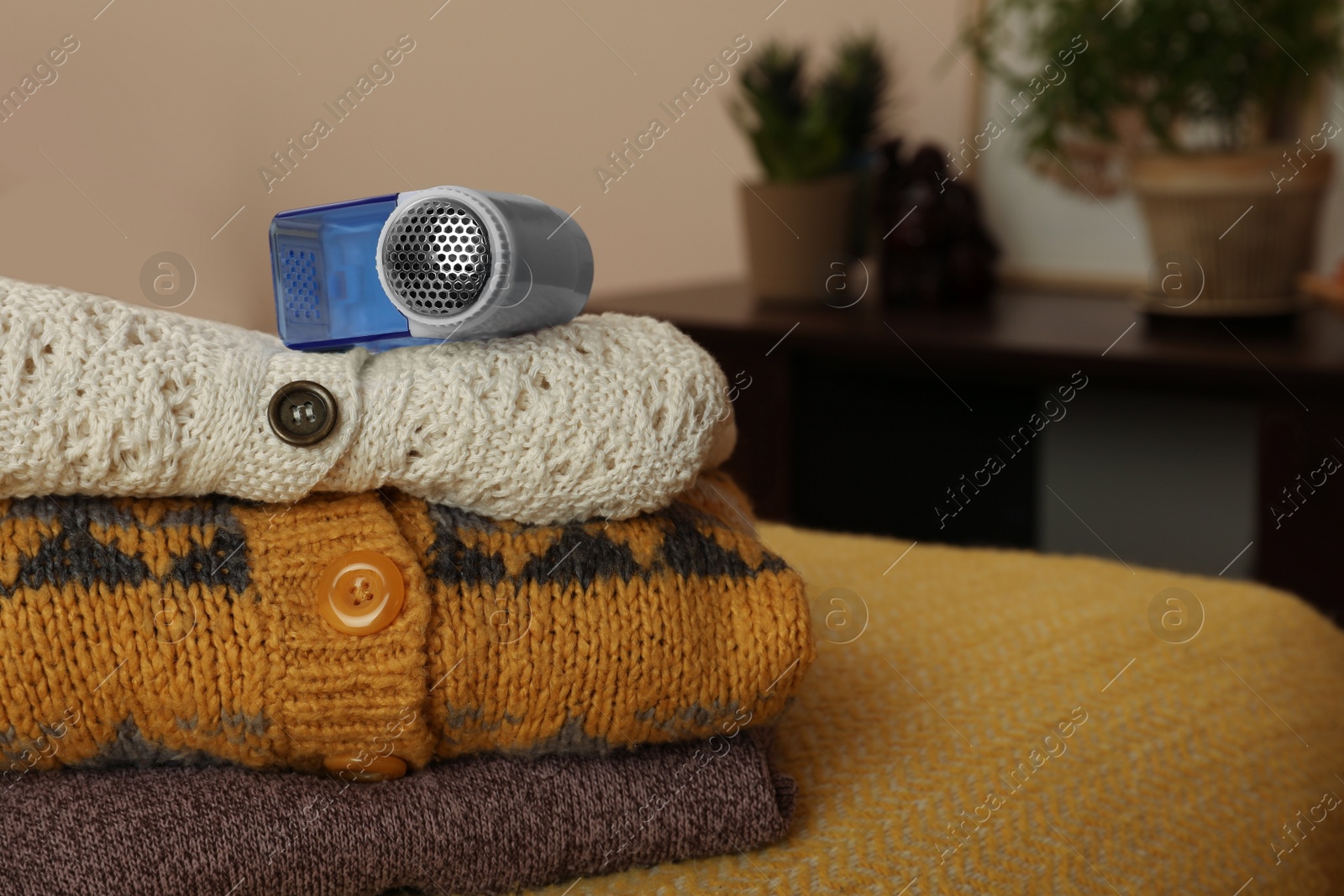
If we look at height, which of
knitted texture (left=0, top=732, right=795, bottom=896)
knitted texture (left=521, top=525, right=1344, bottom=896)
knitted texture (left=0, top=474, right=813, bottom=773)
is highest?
knitted texture (left=0, top=474, right=813, bottom=773)

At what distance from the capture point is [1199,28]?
1.33 meters

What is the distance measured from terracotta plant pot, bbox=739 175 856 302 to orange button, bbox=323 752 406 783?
130 centimetres

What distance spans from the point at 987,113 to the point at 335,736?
1540 mm

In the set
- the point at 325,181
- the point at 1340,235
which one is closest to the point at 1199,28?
the point at 1340,235

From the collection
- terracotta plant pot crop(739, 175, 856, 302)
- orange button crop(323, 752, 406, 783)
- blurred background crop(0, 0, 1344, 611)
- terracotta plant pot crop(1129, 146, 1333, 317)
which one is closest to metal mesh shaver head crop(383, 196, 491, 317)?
orange button crop(323, 752, 406, 783)

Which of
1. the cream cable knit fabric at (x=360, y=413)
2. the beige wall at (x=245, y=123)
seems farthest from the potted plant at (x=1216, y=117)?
the cream cable knit fabric at (x=360, y=413)

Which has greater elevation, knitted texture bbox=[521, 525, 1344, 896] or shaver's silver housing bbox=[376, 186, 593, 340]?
shaver's silver housing bbox=[376, 186, 593, 340]

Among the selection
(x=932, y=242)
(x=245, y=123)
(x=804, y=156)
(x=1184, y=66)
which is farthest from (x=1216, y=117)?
(x=245, y=123)

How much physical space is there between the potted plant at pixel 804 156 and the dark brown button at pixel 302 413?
1.29 meters

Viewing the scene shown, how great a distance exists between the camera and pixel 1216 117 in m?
1.38

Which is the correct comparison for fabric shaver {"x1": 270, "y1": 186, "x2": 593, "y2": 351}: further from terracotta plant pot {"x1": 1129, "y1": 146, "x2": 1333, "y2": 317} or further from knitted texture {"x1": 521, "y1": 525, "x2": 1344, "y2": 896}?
terracotta plant pot {"x1": 1129, "y1": 146, "x2": 1333, "y2": 317}

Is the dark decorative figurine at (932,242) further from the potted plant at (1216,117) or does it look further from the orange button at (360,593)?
the orange button at (360,593)

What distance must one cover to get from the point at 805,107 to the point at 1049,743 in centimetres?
125

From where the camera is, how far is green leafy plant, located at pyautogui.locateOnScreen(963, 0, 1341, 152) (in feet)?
4.29
